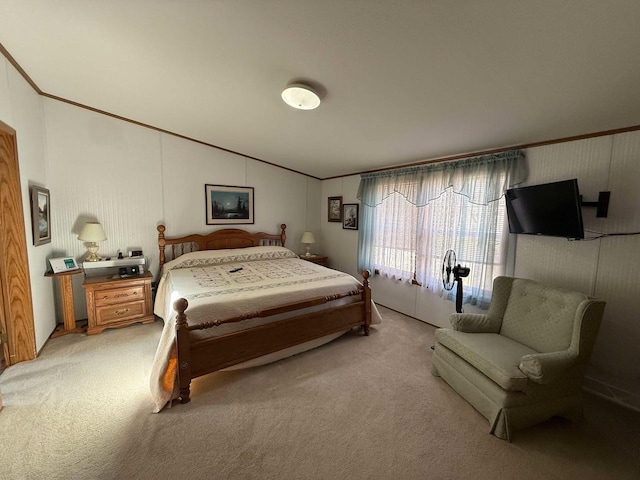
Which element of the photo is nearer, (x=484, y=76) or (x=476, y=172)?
(x=484, y=76)

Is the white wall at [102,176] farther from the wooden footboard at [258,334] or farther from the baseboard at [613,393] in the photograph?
the baseboard at [613,393]

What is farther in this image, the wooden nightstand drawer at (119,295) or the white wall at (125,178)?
the white wall at (125,178)

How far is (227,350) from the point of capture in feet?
7.73

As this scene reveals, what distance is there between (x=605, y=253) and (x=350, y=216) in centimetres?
332

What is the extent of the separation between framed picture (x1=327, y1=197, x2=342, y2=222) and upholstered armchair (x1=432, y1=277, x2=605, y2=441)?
3106 mm

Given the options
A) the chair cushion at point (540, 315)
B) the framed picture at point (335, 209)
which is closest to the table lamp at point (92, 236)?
the framed picture at point (335, 209)

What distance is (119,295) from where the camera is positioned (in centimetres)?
340

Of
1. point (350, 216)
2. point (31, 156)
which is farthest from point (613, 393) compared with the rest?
point (31, 156)

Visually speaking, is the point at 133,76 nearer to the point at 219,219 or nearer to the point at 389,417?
the point at 219,219

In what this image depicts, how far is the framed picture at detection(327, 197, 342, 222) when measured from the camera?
5.21 m

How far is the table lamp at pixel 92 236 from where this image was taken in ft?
11.0

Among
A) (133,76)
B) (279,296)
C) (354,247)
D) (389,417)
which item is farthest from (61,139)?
(389,417)

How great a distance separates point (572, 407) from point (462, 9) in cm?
279

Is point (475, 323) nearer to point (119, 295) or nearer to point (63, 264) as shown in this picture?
point (119, 295)
